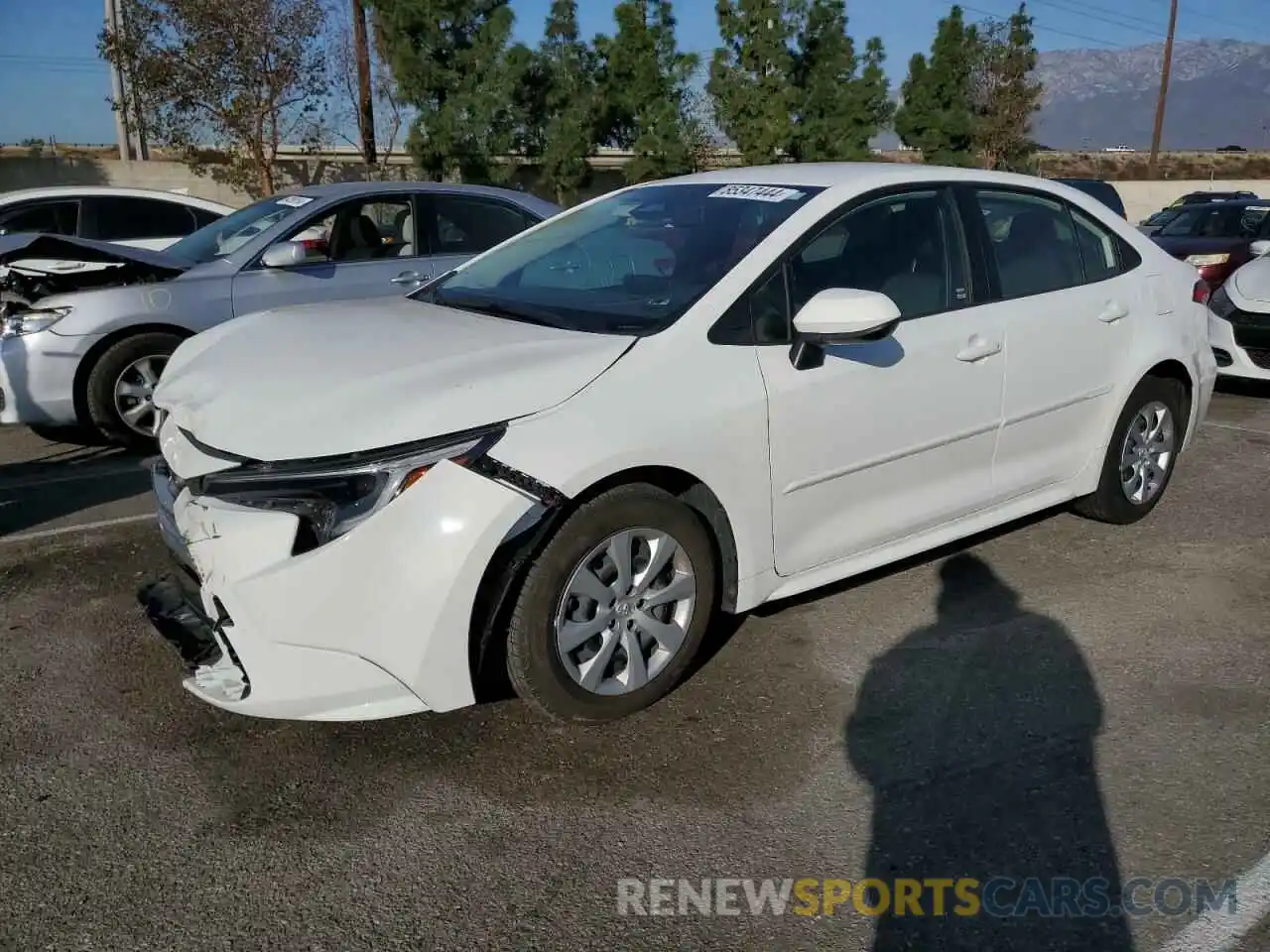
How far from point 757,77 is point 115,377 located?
25657 millimetres

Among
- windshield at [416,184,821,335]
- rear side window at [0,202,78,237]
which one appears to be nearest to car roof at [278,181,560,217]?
rear side window at [0,202,78,237]

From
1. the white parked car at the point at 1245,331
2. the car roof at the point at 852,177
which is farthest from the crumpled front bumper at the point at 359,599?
the white parked car at the point at 1245,331

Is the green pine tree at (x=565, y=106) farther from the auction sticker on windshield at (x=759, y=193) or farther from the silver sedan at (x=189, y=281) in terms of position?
the auction sticker on windshield at (x=759, y=193)

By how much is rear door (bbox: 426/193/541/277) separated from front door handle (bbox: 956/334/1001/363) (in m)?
4.08

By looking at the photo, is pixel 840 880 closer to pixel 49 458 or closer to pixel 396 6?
pixel 49 458

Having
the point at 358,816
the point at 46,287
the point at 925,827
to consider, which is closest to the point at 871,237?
the point at 925,827

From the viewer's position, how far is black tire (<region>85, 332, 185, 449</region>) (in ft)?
20.5

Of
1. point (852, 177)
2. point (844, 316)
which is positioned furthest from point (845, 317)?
point (852, 177)

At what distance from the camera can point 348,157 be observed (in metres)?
26.5

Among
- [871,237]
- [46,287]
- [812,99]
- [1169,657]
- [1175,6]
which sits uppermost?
[1175,6]

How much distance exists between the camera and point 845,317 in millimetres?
3297

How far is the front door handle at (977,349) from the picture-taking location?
12.9ft

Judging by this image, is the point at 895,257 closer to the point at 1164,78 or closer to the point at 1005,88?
the point at 1005,88

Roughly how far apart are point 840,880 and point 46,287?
5747mm
